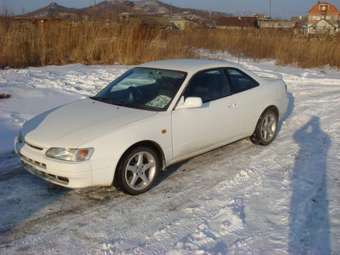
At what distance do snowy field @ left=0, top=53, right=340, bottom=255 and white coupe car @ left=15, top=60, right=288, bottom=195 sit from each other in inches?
11.8

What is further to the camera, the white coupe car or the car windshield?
the car windshield

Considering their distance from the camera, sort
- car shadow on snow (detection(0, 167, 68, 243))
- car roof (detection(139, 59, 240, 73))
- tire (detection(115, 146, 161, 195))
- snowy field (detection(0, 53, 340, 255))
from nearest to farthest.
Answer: snowy field (detection(0, 53, 340, 255)) → car shadow on snow (detection(0, 167, 68, 243)) → tire (detection(115, 146, 161, 195)) → car roof (detection(139, 59, 240, 73))

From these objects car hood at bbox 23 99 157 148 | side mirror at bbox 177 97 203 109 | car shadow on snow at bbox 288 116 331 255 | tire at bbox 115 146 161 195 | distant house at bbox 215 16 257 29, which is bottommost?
car shadow on snow at bbox 288 116 331 255

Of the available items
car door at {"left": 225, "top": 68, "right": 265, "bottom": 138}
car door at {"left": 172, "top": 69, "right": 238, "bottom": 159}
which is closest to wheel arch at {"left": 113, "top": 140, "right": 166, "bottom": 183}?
car door at {"left": 172, "top": 69, "right": 238, "bottom": 159}

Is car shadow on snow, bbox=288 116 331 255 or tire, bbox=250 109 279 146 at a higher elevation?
tire, bbox=250 109 279 146

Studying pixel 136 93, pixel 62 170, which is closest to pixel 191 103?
pixel 136 93

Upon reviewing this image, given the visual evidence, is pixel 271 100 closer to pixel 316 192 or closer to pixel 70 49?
pixel 316 192

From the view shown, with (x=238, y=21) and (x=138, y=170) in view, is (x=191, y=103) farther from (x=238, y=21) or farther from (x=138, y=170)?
(x=238, y=21)

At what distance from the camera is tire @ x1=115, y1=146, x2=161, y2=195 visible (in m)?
4.52

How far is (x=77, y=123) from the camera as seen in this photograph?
15.4 ft

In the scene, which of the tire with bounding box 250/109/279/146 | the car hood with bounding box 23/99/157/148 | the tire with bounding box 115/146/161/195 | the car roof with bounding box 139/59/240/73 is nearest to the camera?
the car hood with bounding box 23/99/157/148

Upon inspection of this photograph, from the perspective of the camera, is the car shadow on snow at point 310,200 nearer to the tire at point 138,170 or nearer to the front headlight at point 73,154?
the tire at point 138,170

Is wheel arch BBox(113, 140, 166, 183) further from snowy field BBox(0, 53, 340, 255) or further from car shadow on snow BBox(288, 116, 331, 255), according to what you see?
car shadow on snow BBox(288, 116, 331, 255)

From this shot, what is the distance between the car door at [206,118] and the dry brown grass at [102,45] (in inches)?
382
